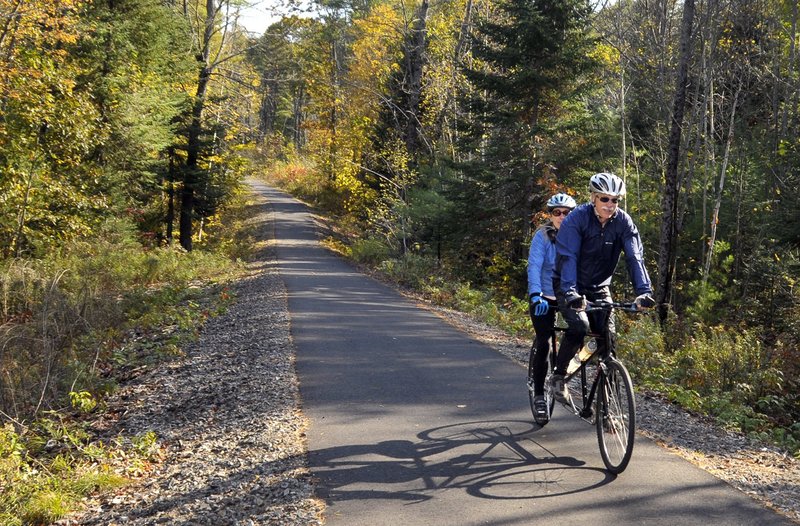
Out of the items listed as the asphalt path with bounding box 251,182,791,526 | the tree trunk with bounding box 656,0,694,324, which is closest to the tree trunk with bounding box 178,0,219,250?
the tree trunk with bounding box 656,0,694,324

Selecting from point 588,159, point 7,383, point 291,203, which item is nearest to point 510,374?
point 7,383

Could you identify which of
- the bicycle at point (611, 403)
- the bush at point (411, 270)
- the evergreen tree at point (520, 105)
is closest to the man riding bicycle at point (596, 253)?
the bicycle at point (611, 403)

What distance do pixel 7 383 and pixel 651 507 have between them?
8857 millimetres

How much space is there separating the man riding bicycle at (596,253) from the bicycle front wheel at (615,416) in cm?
34

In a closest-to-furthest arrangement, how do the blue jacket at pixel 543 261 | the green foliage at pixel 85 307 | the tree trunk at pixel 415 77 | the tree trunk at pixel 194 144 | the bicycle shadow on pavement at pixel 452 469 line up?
the bicycle shadow on pavement at pixel 452 469 < the blue jacket at pixel 543 261 < the green foliage at pixel 85 307 < the tree trunk at pixel 415 77 < the tree trunk at pixel 194 144

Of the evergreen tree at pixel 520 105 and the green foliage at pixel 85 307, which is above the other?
A: the evergreen tree at pixel 520 105

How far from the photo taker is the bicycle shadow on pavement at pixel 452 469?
4914 millimetres

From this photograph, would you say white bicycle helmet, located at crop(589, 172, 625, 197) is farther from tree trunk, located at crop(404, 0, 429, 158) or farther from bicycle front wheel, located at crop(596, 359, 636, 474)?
tree trunk, located at crop(404, 0, 429, 158)

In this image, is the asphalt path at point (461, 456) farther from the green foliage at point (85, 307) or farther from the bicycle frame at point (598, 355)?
the green foliage at point (85, 307)

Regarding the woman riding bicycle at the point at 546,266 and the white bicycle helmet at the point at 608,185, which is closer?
the white bicycle helmet at the point at 608,185

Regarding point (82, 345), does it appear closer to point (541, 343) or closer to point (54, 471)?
point (54, 471)

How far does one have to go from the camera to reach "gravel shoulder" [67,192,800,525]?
194 inches

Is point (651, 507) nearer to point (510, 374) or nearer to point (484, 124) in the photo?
point (510, 374)

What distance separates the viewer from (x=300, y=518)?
452 centimetres
